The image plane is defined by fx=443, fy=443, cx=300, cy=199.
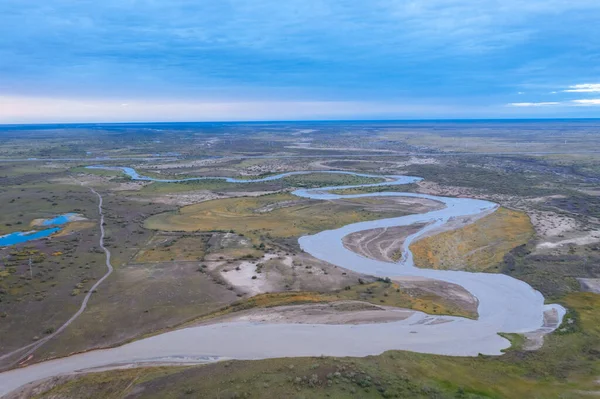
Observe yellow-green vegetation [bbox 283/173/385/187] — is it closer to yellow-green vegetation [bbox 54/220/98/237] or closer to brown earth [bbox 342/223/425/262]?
brown earth [bbox 342/223/425/262]

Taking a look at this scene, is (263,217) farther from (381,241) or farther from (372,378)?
(372,378)

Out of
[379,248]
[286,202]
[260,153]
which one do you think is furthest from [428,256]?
[260,153]

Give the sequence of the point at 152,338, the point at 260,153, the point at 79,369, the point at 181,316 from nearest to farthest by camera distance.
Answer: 1. the point at 79,369
2. the point at 152,338
3. the point at 181,316
4. the point at 260,153

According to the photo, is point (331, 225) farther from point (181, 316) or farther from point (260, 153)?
point (260, 153)

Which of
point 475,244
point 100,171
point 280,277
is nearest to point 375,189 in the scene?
point 475,244

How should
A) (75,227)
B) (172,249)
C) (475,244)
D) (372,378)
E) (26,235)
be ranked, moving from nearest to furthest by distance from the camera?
1. (372,378)
2. (172,249)
3. (475,244)
4. (26,235)
5. (75,227)

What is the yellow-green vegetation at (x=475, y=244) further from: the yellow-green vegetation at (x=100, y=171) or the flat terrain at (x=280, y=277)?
the yellow-green vegetation at (x=100, y=171)

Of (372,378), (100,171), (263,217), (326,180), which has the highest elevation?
(372,378)
